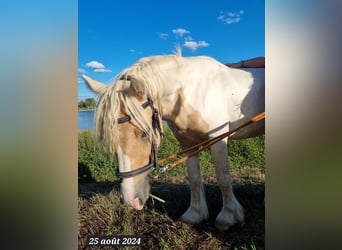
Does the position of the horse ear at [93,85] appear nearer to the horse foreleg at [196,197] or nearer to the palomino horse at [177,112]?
the palomino horse at [177,112]

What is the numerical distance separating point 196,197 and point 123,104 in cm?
90

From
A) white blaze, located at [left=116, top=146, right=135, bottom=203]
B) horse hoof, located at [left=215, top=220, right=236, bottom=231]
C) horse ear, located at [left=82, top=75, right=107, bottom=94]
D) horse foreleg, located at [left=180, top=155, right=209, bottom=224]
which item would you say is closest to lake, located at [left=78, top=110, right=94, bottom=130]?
horse ear, located at [left=82, top=75, right=107, bottom=94]

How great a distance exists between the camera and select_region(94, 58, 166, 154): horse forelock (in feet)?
4.59

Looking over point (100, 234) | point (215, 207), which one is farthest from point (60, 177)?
point (215, 207)

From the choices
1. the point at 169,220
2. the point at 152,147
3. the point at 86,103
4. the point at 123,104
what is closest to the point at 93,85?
the point at 86,103

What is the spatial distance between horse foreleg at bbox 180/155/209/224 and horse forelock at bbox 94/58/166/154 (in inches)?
19.2

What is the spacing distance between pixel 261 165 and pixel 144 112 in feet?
3.08

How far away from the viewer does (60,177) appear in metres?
1.50

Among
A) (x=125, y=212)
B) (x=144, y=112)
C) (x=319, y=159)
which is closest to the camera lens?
(x=319, y=159)

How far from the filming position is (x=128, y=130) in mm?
1452

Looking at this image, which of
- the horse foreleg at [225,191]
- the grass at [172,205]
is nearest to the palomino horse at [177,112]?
the horse foreleg at [225,191]

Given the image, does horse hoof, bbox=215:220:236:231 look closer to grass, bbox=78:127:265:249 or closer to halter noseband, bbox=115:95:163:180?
grass, bbox=78:127:265:249

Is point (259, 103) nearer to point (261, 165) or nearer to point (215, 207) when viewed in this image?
point (261, 165)

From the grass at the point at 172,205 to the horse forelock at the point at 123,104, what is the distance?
155 millimetres
